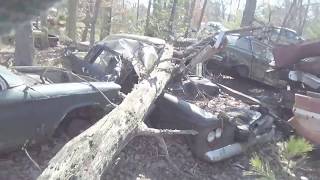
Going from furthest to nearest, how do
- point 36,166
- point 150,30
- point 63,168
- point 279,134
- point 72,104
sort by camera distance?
point 150,30
point 279,134
point 72,104
point 36,166
point 63,168

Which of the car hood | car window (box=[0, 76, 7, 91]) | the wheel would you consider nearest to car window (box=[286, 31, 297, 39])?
the car hood

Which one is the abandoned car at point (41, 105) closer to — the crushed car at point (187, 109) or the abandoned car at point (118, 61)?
the crushed car at point (187, 109)

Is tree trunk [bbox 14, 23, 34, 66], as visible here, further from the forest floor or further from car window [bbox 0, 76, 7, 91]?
car window [bbox 0, 76, 7, 91]

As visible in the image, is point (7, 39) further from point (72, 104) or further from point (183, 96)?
point (183, 96)

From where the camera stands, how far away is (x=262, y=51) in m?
12.6

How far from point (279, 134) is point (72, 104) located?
12.0 ft

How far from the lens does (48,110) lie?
5.86 meters

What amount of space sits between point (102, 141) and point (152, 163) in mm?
1734

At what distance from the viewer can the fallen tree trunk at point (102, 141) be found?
3.94 m

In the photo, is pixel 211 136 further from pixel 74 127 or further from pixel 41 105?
pixel 41 105

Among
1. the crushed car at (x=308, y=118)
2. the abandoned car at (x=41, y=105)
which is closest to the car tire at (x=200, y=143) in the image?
the abandoned car at (x=41, y=105)

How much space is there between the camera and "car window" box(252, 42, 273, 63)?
41.0ft

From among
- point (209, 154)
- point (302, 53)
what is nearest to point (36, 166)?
point (209, 154)

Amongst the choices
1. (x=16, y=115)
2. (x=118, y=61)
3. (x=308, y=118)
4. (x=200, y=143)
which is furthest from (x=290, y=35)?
(x=16, y=115)
